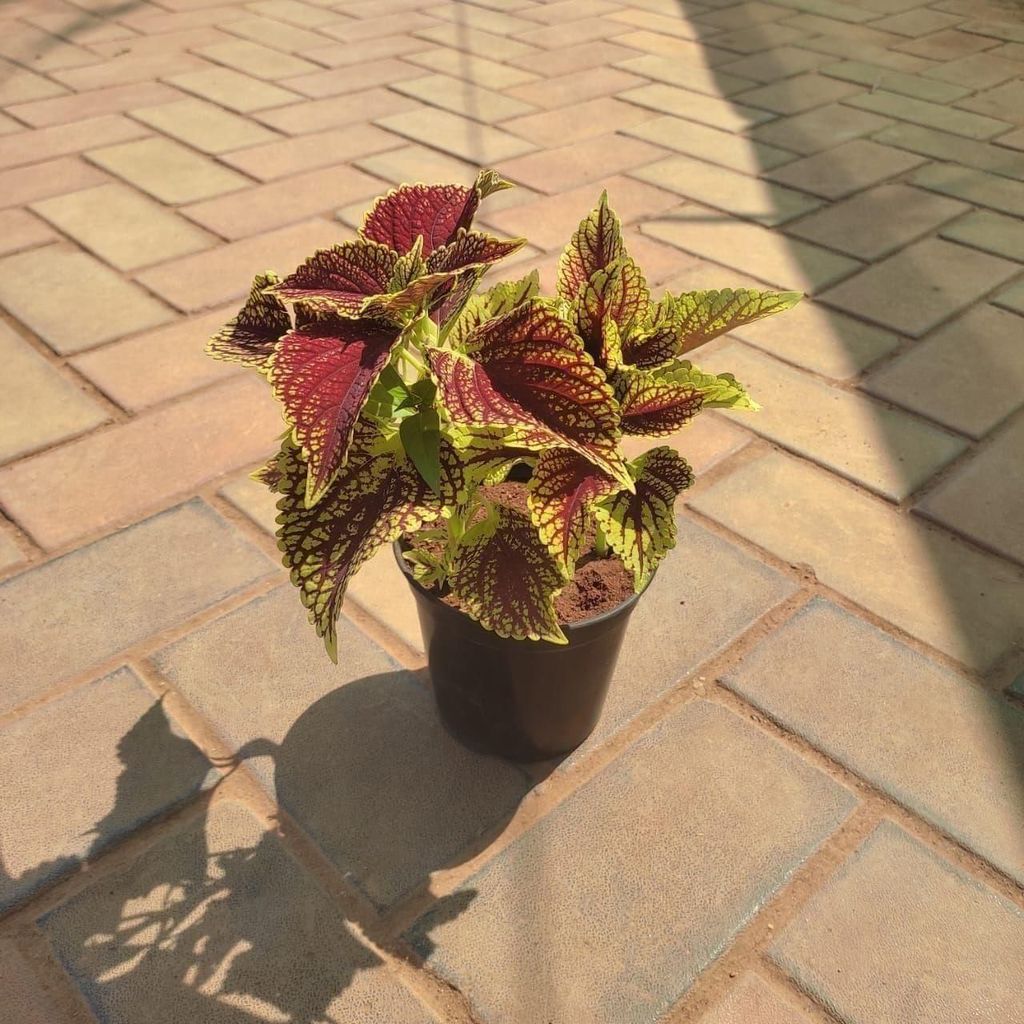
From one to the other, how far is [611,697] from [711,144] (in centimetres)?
278

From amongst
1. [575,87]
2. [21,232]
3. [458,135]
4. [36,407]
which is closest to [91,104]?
[21,232]

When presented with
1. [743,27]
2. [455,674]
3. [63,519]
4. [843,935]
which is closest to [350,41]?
[743,27]

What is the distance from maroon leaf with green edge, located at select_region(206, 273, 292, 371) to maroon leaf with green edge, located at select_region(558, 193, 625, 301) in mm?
396

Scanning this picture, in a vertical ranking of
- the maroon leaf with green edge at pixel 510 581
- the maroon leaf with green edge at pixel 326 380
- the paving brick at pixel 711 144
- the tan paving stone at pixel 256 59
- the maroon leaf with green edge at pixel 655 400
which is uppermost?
the maroon leaf with green edge at pixel 326 380

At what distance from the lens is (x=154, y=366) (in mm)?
2605

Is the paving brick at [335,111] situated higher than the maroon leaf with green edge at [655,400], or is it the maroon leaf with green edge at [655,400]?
the maroon leaf with green edge at [655,400]

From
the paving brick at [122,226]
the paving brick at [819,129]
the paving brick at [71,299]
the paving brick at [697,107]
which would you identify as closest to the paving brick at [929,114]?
the paving brick at [819,129]

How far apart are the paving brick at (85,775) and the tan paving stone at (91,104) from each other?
2.87 m

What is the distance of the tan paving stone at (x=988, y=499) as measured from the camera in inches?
85.1

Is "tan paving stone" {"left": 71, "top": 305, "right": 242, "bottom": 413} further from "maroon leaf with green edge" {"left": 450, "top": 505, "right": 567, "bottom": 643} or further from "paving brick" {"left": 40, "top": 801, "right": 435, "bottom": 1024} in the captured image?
"maroon leaf with green edge" {"left": 450, "top": 505, "right": 567, "bottom": 643}

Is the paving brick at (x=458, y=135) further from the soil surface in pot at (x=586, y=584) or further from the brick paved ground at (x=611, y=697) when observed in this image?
the soil surface in pot at (x=586, y=584)

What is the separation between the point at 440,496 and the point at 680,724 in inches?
31.0

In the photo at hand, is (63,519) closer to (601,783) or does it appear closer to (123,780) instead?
(123,780)

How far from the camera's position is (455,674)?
160 cm
